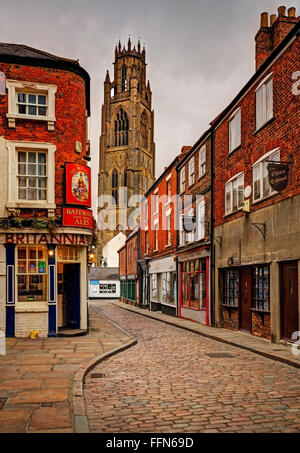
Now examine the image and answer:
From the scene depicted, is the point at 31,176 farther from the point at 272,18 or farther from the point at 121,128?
the point at 121,128

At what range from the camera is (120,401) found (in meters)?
7.50

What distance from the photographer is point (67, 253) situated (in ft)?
53.1

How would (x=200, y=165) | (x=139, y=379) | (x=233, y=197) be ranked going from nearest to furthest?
(x=139, y=379), (x=233, y=197), (x=200, y=165)

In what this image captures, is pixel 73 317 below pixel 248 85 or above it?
below

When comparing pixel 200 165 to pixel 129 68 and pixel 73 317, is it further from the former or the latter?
pixel 129 68

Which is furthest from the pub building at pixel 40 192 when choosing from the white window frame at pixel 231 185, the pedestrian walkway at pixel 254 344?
the white window frame at pixel 231 185

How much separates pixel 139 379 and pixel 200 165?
14815 mm

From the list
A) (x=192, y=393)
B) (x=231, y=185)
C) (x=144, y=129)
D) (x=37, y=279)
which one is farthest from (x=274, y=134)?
(x=144, y=129)

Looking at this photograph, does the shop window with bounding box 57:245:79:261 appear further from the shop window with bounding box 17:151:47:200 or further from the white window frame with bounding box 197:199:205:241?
the white window frame with bounding box 197:199:205:241

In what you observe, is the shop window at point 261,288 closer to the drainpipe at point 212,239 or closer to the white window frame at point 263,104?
the drainpipe at point 212,239

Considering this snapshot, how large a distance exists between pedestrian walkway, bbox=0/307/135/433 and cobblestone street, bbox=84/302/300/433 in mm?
397

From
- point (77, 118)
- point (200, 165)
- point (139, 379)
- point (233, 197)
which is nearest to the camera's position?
point (139, 379)

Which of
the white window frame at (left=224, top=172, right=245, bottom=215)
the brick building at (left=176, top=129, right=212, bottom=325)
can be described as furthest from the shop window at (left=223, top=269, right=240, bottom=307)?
the white window frame at (left=224, top=172, right=245, bottom=215)
